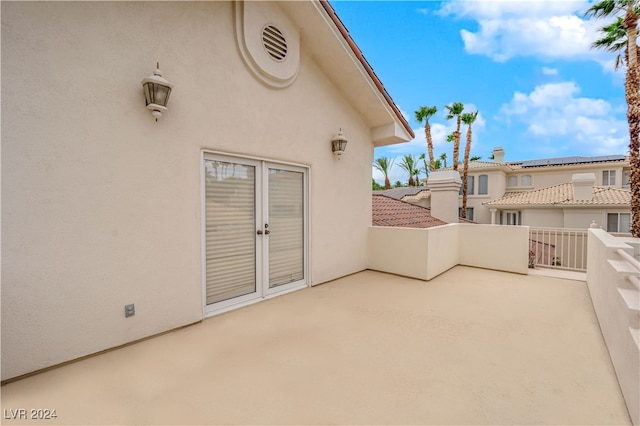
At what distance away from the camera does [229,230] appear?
429 cm

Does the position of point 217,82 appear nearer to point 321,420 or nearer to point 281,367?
point 281,367

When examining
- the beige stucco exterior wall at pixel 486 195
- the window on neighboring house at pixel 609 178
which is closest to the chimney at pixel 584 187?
the beige stucco exterior wall at pixel 486 195

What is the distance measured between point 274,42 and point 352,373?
17.7ft

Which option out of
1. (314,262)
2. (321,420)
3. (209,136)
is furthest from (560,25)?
(321,420)

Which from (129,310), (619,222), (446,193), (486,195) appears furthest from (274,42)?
(486,195)

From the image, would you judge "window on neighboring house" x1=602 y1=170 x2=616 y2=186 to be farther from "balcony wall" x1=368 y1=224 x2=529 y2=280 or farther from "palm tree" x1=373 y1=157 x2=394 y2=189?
"balcony wall" x1=368 y1=224 x2=529 y2=280

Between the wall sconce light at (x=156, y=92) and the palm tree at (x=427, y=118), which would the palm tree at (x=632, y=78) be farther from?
the wall sconce light at (x=156, y=92)

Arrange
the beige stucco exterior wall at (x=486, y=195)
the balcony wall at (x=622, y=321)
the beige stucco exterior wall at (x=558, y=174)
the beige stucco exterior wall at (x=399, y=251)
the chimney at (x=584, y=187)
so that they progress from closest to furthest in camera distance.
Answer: the balcony wall at (x=622, y=321), the beige stucco exterior wall at (x=399, y=251), the chimney at (x=584, y=187), the beige stucco exterior wall at (x=558, y=174), the beige stucco exterior wall at (x=486, y=195)

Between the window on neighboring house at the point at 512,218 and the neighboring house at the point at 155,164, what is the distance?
18.7 meters

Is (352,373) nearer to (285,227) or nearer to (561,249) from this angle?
(285,227)

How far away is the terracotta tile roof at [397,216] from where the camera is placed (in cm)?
786

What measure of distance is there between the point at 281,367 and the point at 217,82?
4.10 m

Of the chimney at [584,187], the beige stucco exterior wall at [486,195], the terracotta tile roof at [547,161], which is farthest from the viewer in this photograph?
the beige stucco exterior wall at [486,195]

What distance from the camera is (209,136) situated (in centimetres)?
390
